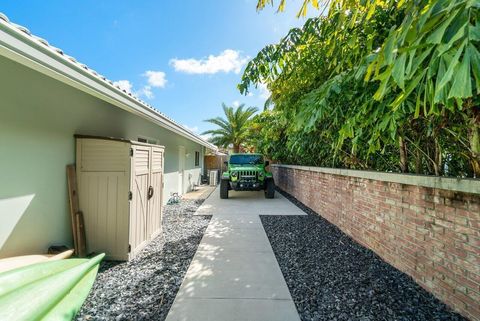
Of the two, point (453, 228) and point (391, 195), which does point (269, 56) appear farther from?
point (453, 228)

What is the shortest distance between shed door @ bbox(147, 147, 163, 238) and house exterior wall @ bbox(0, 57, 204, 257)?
1.25 meters

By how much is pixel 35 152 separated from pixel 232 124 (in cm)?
1726

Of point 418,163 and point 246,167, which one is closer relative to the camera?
point 418,163

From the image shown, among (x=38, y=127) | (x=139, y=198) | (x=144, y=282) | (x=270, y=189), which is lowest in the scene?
(x=144, y=282)

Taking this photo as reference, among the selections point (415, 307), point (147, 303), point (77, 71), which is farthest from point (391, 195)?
point (77, 71)

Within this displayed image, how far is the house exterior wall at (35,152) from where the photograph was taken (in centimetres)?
261

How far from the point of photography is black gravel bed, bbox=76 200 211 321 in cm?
244

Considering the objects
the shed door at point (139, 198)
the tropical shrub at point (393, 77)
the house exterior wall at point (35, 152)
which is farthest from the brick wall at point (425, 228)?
the house exterior wall at point (35, 152)

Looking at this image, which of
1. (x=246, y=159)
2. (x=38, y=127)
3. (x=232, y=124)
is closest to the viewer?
(x=38, y=127)

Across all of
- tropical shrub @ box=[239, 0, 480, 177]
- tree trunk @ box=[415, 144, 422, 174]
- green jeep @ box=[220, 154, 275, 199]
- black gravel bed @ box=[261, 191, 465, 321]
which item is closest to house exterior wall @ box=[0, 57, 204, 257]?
tropical shrub @ box=[239, 0, 480, 177]

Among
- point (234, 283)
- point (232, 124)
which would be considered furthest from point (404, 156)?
point (232, 124)

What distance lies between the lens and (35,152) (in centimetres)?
296

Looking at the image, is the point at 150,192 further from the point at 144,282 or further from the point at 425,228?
the point at 425,228

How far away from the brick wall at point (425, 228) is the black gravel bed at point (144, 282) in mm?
3087
